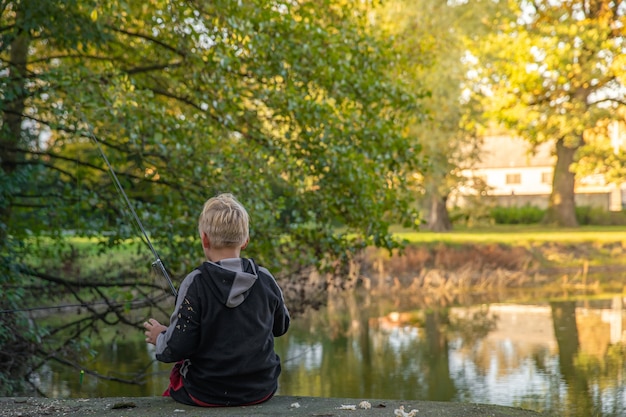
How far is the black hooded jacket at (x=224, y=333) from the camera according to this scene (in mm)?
3727

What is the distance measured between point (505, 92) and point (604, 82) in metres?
3.55

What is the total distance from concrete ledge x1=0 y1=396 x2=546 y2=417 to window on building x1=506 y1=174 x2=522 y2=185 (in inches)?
2615

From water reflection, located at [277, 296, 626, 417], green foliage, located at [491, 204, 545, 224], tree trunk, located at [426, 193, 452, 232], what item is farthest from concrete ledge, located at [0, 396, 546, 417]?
green foliage, located at [491, 204, 545, 224]

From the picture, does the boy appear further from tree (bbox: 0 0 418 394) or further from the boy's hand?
tree (bbox: 0 0 418 394)

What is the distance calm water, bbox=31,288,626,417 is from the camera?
11.6 m

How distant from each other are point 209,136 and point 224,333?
5236 millimetres

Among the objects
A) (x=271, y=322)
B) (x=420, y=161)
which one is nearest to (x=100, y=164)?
(x=420, y=161)

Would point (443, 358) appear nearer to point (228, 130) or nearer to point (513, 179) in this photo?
point (228, 130)

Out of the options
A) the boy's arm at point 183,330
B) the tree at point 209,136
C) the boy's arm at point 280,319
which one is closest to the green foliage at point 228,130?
the tree at point 209,136

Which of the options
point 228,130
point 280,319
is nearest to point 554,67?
point 228,130

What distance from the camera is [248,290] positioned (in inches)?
148

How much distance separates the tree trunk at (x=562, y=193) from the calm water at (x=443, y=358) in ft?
Answer: 50.3

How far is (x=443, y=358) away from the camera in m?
14.4

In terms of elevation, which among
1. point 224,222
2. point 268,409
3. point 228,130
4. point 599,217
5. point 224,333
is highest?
point 228,130
